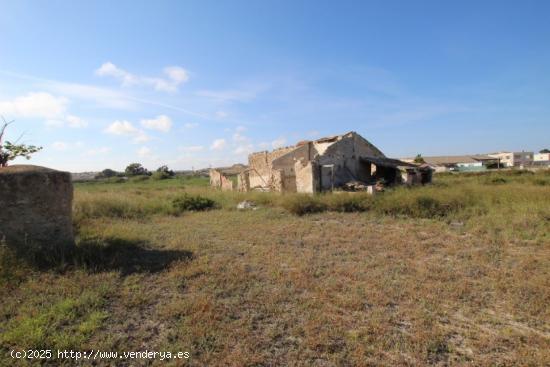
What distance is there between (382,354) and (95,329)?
304 cm

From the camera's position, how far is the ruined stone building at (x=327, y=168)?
1596 centimetres

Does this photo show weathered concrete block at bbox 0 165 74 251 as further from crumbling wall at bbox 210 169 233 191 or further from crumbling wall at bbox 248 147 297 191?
crumbling wall at bbox 210 169 233 191

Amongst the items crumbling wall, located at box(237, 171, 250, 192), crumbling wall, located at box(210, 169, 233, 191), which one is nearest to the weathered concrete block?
crumbling wall, located at box(237, 171, 250, 192)

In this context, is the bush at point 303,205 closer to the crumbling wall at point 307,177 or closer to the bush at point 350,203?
the bush at point 350,203

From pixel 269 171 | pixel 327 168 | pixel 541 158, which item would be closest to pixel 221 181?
pixel 269 171

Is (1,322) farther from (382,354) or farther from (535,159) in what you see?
(535,159)

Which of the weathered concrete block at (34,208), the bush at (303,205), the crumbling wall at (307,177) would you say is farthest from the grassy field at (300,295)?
the crumbling wall at (307,177)

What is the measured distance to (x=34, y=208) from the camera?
551 centimetres

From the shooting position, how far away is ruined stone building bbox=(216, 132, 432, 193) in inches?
628

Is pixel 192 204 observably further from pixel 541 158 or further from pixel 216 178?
pixel 541 158

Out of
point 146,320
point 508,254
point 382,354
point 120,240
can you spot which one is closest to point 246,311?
point 146,320

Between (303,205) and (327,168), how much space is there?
5426 millimetres

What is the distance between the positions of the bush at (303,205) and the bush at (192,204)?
3617mm

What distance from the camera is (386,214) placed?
33.5 ft
